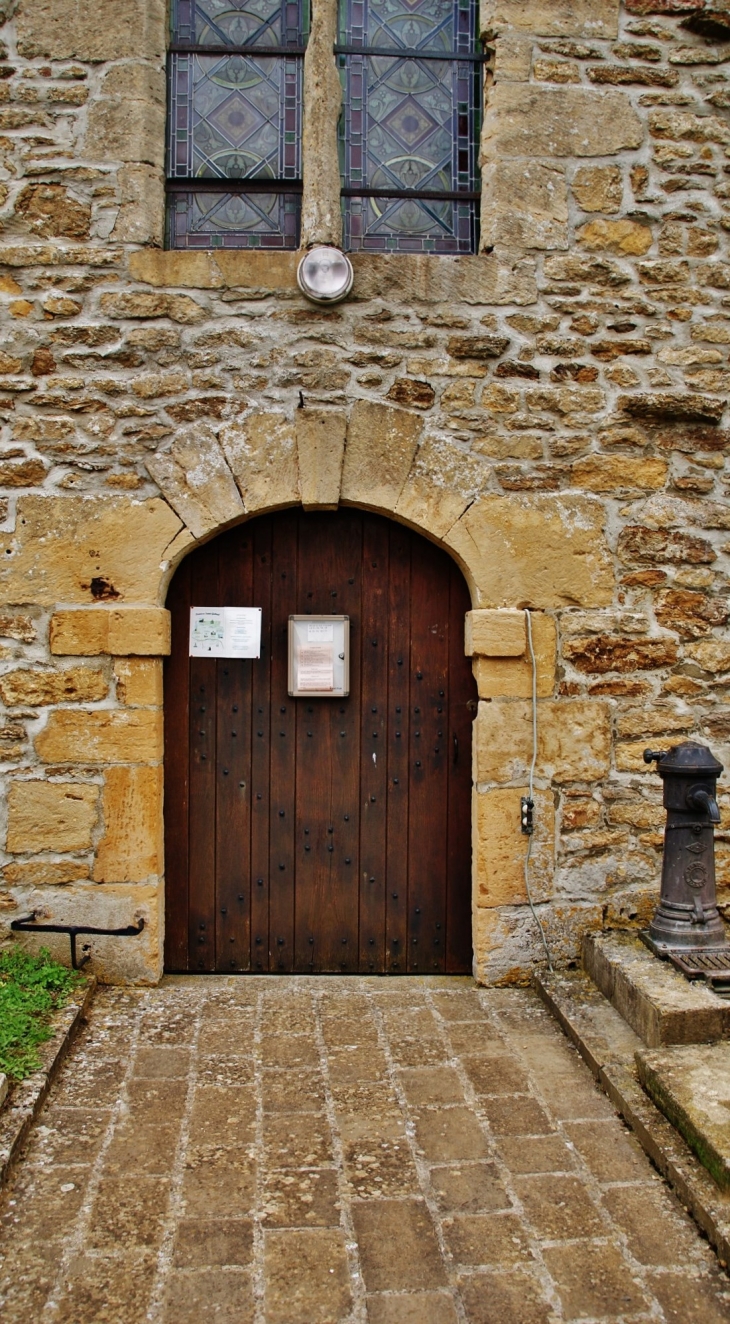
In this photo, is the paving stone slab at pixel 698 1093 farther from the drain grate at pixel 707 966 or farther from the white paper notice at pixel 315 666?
the white paper notice at pixel 315 666

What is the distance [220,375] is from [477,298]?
1.10 metres

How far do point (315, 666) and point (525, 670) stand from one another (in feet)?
2.87

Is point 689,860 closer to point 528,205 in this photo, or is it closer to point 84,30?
point 528,205

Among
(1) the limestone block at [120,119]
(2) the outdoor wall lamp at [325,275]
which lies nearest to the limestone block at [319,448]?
(2) the outdoor wall lamp at [325,275]

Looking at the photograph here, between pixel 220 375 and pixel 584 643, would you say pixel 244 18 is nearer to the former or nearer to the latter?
pixel 220 375

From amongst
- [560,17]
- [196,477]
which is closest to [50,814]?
[196,477]

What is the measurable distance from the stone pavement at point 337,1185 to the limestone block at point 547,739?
96 cm

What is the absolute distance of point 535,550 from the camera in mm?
3920

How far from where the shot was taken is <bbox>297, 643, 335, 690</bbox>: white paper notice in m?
4.00

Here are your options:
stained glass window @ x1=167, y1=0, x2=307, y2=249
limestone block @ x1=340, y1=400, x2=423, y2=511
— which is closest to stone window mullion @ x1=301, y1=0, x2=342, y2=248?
stained glass window @ x1=167, y1=0, x2=307, y2=249

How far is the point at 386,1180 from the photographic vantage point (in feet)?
8.54

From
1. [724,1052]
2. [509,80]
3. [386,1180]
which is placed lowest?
[386,1180]

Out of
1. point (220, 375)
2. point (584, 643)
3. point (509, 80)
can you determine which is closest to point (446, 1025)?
point (584, 643)

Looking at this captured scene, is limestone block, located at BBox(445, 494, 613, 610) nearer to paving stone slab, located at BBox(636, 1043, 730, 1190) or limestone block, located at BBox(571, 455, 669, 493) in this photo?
limestone block, located at BBox(571, 455, 669, 493)
